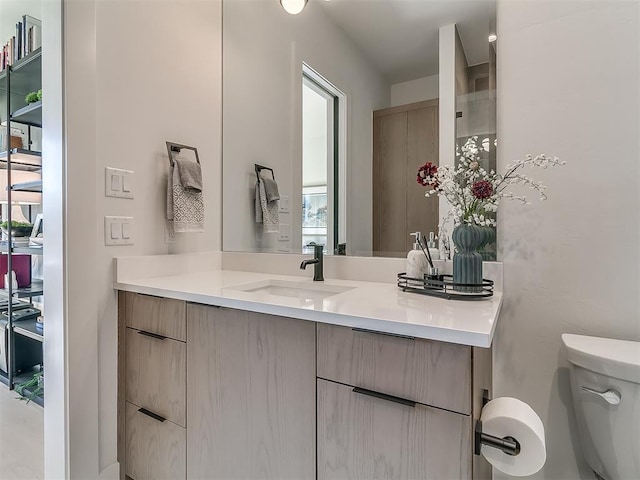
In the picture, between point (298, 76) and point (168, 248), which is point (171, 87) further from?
point (168, 248)

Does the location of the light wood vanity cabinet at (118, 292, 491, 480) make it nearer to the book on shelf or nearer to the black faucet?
the black faucet

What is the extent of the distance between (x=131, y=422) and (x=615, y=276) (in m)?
1.78

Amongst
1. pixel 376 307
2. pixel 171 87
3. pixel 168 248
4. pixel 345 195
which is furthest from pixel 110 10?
pixel 376 307

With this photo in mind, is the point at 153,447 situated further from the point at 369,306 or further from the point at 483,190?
the point at 483,190

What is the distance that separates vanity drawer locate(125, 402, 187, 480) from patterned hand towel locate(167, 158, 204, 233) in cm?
75

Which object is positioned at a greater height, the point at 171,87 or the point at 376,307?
the point at 171,87

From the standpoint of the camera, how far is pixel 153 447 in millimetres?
1269

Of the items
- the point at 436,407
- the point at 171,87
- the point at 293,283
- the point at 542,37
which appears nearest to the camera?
the point at 436,407

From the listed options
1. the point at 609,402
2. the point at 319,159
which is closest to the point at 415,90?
the point at 319,159

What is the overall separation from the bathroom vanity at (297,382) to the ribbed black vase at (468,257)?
0.08 metres

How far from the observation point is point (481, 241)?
41.9 inches

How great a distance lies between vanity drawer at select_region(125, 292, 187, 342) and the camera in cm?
119

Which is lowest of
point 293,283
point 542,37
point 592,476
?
point 592,476

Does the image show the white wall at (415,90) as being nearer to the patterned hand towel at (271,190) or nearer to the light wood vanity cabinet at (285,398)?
the patterned hand towel at (271,190)
